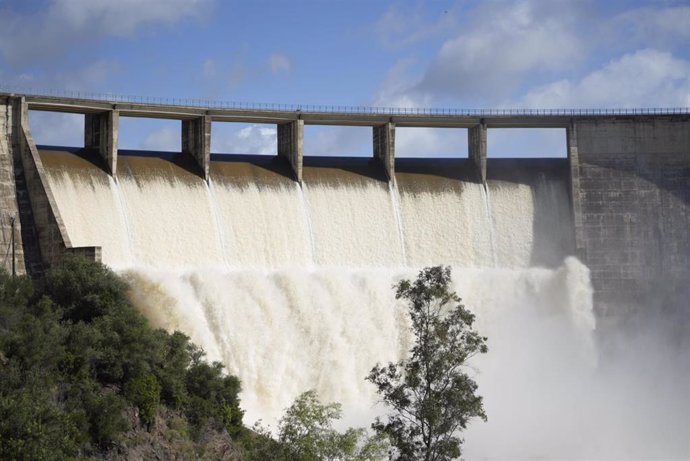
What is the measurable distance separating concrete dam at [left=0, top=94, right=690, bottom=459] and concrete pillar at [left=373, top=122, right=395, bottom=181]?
0.09m

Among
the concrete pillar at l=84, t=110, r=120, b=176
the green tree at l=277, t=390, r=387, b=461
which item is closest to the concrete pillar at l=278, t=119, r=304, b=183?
the concrete pillar at l=84, t=110, r=120, b=176

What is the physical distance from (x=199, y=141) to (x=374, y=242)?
861 cm

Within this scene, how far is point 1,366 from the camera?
40000 millimetres

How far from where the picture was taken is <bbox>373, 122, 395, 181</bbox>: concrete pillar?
2368 inches

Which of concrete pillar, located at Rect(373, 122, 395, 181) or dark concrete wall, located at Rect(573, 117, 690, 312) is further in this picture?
dark concrete wall, located at Rect(573, 117, 690, 312)

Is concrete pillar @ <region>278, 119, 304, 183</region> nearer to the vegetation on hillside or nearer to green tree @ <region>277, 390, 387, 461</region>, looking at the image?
the vegetation on hillside

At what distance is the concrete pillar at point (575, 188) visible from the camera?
202 feet

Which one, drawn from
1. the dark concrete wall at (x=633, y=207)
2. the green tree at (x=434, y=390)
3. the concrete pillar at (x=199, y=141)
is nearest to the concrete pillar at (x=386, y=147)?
the concrete pillar at (x=199, y=141)

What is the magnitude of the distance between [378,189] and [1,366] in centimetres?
2343

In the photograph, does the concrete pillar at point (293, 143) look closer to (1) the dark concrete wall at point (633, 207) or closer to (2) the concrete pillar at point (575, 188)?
(2) the concrete pillar at point (575, 188)

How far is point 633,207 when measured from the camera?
2445 inches

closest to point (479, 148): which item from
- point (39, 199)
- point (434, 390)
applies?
point (39, 199)

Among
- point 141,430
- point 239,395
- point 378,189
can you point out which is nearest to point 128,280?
point 239,395

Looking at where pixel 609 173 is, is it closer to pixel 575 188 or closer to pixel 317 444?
pixel 575 188
